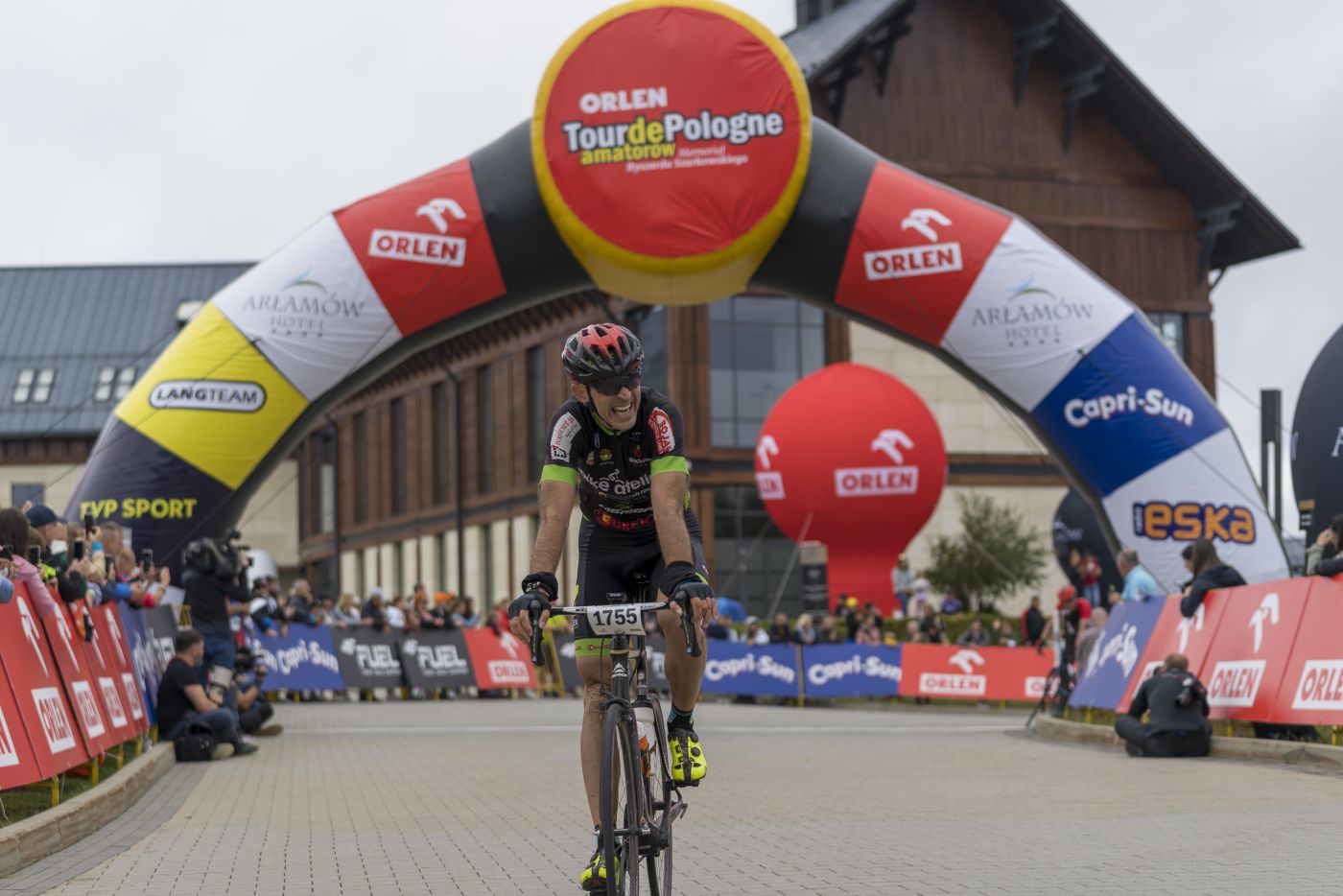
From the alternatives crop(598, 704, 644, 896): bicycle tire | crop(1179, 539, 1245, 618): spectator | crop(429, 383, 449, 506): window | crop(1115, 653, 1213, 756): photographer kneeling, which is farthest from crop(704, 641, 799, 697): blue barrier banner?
crop(429, 383, 449, 506): window

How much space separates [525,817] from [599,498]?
14.1ft

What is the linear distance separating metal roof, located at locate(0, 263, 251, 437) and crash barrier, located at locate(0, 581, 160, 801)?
62.3 m

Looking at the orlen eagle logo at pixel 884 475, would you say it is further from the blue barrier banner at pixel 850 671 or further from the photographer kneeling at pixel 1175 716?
the photographer kneeling at pixel 1175 716

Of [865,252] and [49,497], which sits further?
[49,497]

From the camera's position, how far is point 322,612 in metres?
30.5

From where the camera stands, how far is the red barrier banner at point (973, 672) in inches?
1045

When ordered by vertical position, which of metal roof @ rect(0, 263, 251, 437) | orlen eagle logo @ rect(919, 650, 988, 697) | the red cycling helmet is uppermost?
metal roof @ rect(0, 263, 251, 437)

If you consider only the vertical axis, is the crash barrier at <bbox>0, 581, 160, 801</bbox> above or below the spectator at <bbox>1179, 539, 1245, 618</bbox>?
below

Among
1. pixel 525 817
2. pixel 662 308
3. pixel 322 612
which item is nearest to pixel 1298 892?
pixel 525 817

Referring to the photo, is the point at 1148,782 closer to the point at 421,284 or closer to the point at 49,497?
the point at 421,284

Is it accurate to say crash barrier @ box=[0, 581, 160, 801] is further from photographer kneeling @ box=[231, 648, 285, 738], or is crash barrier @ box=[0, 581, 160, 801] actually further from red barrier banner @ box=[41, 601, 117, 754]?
photographer kneeling @ box=[231, 648, 285, 738]

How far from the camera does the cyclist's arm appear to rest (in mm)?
6488

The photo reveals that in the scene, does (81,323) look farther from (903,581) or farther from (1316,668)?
(1316,668)

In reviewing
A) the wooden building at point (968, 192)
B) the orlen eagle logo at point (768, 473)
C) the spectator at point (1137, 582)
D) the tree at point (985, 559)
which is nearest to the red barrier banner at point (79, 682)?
the spectator at point (1137, 582)
